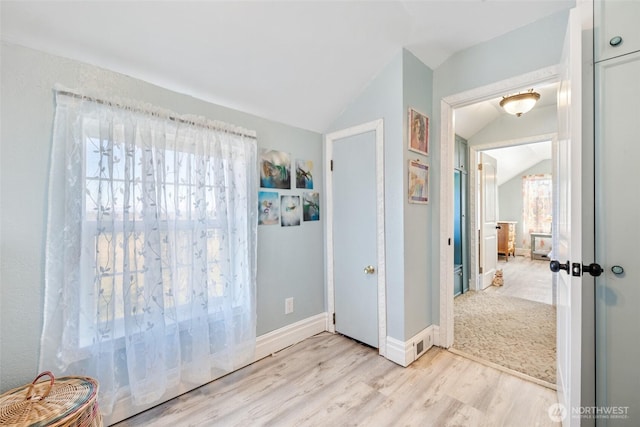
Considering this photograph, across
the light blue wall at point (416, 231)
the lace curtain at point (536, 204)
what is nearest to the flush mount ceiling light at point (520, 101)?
the light blue wall at point (416, 231)

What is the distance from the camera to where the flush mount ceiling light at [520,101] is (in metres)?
2.65

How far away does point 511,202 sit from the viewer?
295 inches

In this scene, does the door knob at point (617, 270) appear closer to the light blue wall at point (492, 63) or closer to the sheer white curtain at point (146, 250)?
the light blue wall at point (492, 63)

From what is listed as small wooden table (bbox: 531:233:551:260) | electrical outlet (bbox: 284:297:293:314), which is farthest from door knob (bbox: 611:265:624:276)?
small wooden table (bbox: 531:233:551:260)

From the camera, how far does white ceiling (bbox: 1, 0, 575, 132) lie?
4.36 ft

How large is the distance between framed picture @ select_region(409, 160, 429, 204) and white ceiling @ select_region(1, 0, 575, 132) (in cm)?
85

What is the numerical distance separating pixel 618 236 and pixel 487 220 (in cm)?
335

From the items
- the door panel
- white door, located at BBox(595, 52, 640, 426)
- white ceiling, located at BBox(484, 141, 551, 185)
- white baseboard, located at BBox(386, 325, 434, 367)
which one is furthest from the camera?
white ceiling, located at BBox(484, 141, 551, 185)

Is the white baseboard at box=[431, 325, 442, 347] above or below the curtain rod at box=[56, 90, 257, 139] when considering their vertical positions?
below

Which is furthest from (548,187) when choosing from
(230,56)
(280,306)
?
(230,56)

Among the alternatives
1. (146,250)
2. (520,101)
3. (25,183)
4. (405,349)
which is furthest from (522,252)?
(25,183)

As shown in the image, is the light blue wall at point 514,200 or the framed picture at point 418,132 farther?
the light blue wall at point 514,200

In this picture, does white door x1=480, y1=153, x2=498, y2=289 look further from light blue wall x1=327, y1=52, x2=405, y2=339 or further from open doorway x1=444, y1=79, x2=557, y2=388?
light blue wall x1=327, y1=52, x2=405, y2=339

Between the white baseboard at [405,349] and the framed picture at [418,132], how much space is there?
156 centimetres
